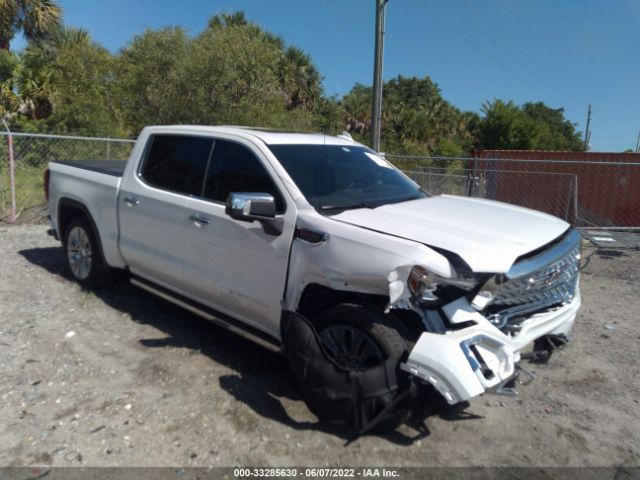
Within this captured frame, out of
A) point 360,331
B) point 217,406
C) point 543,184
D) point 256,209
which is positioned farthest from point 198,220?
point 543,184

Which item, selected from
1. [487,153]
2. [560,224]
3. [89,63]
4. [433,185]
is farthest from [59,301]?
[89,63]

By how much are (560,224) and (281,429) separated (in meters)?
2.47

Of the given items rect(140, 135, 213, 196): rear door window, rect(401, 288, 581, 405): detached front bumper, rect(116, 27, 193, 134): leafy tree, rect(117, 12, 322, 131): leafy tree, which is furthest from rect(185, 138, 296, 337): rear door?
rect(116, 27, 193, 134): leafy tree

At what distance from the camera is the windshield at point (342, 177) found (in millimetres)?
3934

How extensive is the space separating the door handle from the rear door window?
0.73 feet

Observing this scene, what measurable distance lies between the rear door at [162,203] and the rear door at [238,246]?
137 millimetres

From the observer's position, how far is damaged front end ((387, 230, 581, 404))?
2844 millimetres

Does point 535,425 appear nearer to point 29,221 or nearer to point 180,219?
point 180,219

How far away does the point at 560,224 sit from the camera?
13.3 feet

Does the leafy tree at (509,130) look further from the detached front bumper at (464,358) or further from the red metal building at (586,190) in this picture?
the detached front bumper at (464,358)

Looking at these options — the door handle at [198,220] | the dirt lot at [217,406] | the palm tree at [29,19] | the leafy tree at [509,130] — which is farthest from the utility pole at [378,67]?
the leafy tree at [509,130]

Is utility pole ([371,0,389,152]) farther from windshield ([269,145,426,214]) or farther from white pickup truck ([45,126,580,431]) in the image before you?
windshield ([269,145,426,214])

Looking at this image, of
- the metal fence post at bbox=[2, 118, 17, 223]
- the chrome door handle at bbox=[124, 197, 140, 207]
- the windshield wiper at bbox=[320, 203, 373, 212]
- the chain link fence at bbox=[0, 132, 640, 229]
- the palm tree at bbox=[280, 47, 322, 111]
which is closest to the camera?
the windshield wiper at bbox=[320, 203, 373, 212]

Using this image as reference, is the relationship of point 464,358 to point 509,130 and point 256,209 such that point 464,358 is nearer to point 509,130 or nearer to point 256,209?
point 256,209
